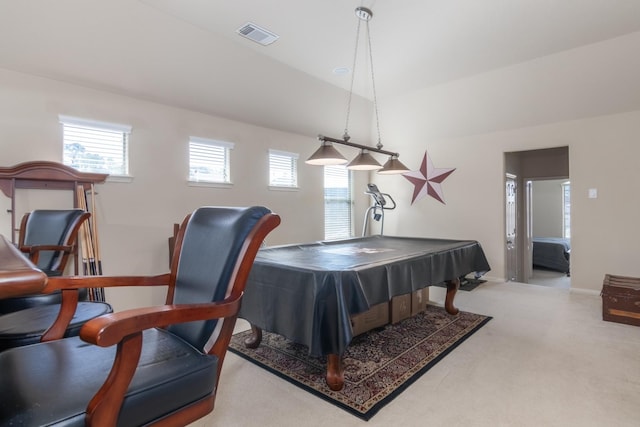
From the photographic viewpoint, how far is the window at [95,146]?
3486mm

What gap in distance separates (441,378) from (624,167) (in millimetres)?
4103

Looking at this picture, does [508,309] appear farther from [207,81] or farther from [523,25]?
[207,81]

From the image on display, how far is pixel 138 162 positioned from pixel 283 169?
228 cm

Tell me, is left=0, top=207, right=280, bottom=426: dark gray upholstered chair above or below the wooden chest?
above

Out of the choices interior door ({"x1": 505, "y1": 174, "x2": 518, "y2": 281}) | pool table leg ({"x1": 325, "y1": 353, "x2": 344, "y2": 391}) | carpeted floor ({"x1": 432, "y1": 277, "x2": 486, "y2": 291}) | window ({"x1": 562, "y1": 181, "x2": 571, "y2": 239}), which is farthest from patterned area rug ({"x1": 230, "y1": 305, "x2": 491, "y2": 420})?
window ({"x1": 562, "y1": 181, "x2": 571, "y2": 239})

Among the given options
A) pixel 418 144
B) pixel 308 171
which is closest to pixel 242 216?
pixel 308 171

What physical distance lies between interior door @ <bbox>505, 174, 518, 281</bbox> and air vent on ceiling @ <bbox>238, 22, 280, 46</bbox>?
4.26 meters

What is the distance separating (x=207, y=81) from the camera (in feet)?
13.4

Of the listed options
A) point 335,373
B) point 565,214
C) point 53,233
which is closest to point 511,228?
point 565,214

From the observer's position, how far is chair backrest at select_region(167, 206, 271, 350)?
1.33 meters

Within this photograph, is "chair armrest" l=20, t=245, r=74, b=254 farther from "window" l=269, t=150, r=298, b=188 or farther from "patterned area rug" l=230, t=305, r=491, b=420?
"window" l=269, t=150, r=298, b=188

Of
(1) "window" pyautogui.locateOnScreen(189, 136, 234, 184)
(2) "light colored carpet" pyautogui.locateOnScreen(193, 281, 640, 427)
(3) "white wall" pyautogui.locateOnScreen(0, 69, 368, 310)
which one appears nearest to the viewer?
(2) "light colored carpet" pyautogui.locateOnScreen(193, 281, 640, 427)

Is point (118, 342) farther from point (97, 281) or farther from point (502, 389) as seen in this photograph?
point (502, 389)

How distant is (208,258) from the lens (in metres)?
1.45
